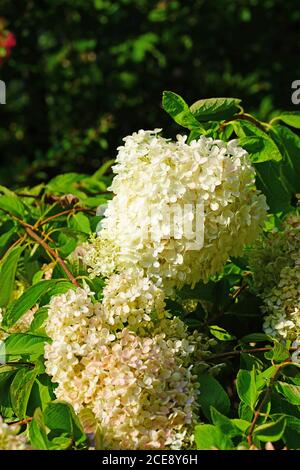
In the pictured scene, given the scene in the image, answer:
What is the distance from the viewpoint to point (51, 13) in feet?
11.5

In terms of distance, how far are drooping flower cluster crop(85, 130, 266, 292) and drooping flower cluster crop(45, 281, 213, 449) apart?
0.24ft

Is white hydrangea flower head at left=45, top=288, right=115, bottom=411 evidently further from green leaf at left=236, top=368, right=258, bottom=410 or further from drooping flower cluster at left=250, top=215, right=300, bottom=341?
drooping flower cluster at left=250, top=215, right=300, bottom=341

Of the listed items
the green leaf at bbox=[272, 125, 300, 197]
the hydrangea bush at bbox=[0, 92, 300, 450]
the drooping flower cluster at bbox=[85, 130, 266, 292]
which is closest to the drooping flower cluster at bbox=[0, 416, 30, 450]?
the hydrangea bush at bbox=[0, 92, 300, 450]

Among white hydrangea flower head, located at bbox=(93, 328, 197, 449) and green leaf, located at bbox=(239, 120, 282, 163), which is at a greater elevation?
green leaf, located at bbox=(239, 120, 282, 163)

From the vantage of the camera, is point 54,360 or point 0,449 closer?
point 0,449

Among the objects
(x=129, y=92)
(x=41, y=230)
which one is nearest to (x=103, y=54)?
(x=129, y=92)

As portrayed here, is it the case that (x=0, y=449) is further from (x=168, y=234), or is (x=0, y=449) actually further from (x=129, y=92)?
(x=129, y=92)

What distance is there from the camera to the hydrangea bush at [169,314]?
42.6 inches

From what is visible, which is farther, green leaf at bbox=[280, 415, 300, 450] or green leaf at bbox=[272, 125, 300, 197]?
green leaf at bbox=[272, 125, 300, 197]

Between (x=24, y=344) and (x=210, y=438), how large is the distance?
345mm

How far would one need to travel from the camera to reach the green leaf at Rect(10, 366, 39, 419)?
1188 mm

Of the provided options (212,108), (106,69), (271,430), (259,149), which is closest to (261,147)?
(259,149)

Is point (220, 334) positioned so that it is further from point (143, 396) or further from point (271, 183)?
point (271, 183)

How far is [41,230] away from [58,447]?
24.6 inches
